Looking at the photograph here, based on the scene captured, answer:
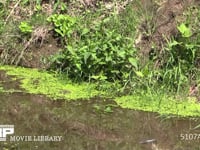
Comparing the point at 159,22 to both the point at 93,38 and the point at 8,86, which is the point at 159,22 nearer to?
the point at 93,38

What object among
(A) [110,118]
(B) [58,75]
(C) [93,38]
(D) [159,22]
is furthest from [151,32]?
(A) [110,118]

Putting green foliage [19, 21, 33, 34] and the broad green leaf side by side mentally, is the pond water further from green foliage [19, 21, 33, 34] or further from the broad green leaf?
green foliage [19, 21, 33, 34]

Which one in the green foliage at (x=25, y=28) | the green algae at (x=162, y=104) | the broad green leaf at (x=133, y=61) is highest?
the green foliage at (x=25, y=28)

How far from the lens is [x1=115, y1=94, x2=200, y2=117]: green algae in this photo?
580cm

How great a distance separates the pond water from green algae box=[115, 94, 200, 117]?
10 centimetres

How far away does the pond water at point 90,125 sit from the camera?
5043mm

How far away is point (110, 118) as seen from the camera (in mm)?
5621

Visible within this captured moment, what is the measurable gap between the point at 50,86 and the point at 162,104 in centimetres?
134

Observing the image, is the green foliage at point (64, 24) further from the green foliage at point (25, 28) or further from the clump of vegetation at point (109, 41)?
the green foliage at point (25, 28)

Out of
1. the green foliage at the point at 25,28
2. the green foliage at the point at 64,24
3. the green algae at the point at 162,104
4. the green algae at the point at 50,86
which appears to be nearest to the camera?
the green algae at the point at 162,104

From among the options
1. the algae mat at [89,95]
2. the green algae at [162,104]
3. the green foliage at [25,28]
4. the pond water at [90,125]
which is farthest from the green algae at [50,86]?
the green foliage at [25,28]

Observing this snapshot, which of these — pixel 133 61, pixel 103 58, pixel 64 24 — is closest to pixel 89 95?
pixel 103 58

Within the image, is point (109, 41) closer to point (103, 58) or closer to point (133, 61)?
point (103, 58)

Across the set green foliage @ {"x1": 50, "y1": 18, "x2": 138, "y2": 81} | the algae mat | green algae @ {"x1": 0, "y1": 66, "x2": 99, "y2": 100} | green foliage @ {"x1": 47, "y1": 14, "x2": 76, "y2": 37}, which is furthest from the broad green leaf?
green foliage @ {"x1": 47, "y1": 14, "x2": 76, "y2": 37}
